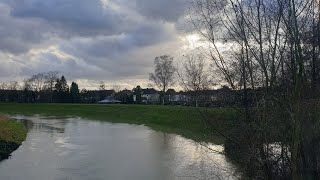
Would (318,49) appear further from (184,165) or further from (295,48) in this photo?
(184,165)

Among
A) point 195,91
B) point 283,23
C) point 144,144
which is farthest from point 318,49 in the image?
point 144,144

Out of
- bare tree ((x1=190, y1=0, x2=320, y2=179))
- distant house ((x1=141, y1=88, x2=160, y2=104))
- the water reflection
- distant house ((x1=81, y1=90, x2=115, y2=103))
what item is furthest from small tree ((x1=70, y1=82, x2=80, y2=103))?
bare tree ((x1=190, y1=0, x2=320, y2=179))

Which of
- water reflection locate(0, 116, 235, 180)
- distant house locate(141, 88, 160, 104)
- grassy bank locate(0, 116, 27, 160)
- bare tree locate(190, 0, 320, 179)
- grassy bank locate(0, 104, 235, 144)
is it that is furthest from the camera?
distant house locate(141, 88, 160, 104)

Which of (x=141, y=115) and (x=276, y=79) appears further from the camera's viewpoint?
(x=141, y=115)

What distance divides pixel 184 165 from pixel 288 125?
41.4 ft

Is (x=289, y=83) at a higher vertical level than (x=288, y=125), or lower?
higher

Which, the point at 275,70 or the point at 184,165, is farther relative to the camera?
the point at 184,165

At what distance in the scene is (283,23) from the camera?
9.02 meters

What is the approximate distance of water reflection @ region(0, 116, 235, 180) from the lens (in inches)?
730

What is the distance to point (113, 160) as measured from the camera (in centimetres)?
2341

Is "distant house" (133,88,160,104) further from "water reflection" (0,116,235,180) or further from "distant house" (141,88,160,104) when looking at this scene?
"water reflection" (0,116,235,180)

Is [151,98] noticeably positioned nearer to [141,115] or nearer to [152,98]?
[152,98]

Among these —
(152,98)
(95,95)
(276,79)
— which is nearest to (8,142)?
(276,79)

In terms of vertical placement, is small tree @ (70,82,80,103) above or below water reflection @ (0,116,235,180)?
above
